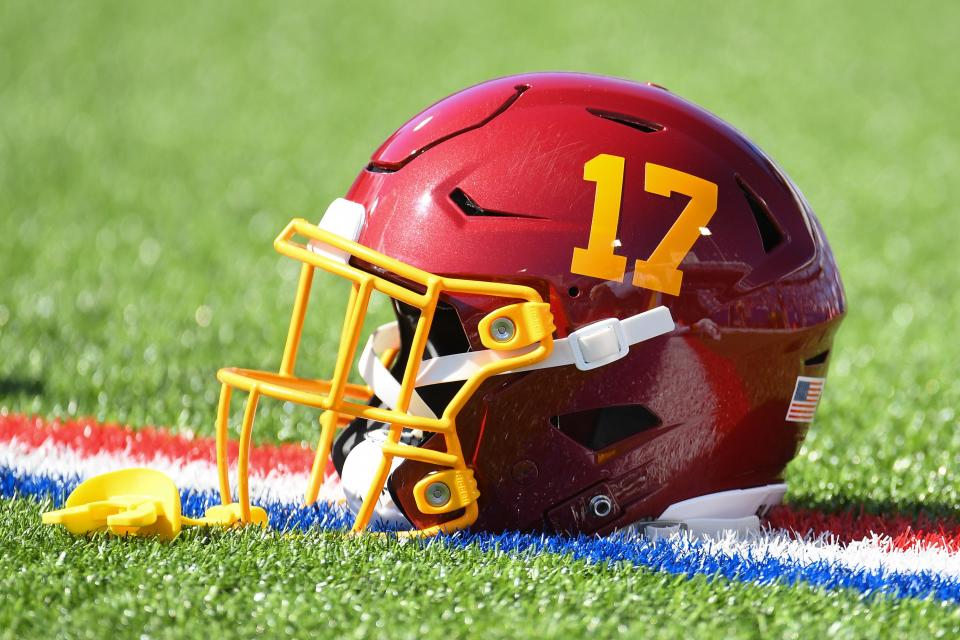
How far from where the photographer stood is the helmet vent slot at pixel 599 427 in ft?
9.07

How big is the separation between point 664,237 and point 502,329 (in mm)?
401

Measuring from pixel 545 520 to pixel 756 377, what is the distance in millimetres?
566

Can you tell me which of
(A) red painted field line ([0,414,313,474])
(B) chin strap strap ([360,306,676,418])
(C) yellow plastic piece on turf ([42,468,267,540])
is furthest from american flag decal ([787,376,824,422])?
(A) red painted field line ([0,414,313,474])

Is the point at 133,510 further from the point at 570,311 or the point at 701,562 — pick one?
the point at 701,562

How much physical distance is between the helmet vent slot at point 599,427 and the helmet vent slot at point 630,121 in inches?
24.1

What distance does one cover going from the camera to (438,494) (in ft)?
8.86

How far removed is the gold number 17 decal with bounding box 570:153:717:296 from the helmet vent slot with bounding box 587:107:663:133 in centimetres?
12

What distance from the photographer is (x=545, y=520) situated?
2.79m

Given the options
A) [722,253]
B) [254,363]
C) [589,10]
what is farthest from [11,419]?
[589,10]

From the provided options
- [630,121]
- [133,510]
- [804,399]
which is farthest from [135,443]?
[804,399]

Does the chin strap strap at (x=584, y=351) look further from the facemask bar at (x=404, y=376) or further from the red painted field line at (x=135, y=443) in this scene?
the red painted field line at (x=135, y=443)

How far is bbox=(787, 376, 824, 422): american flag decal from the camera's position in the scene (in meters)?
2.90

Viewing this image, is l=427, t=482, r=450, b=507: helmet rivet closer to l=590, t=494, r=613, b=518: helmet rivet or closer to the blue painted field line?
the blue painted field line

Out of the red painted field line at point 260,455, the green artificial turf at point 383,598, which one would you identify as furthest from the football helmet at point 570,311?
the red painted field line at point 260,455
